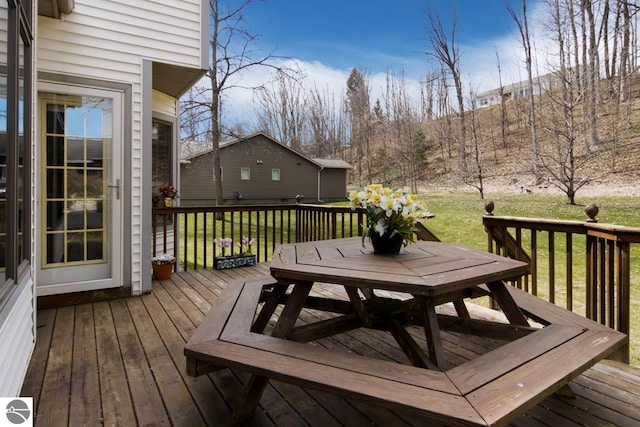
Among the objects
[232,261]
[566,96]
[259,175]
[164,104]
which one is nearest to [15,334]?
[232,261]

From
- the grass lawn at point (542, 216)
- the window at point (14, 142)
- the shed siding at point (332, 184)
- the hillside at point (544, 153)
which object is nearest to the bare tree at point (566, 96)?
the hillside at point (544, 153)

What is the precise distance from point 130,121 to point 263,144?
588 inches

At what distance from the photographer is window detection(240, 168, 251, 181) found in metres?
18.1

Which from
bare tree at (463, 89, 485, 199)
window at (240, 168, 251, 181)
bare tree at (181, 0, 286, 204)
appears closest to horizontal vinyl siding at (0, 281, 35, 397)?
bare tree at (181, 0, 286, 204)

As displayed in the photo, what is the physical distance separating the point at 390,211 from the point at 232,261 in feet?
11.4

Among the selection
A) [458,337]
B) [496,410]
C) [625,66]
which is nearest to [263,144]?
[625,66]

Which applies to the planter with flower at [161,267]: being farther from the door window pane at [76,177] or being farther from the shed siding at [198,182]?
the shed siding at [198,182]

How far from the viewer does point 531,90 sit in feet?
40.0

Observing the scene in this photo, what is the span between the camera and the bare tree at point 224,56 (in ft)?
33.1

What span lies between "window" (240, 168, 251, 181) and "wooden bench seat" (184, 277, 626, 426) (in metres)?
16.8

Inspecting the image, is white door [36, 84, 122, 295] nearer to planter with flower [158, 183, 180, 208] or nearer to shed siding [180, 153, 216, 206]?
planter with flower [158, 183, 180, 208]

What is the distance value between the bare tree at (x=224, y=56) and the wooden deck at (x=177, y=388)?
8502mm

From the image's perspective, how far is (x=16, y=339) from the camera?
6.09 ft

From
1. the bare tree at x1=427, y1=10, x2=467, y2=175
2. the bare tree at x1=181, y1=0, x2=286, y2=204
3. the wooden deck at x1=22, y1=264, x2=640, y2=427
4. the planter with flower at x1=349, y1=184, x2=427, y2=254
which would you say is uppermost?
the bare tree at x1=427, y1=10, x2=467, y2=175
